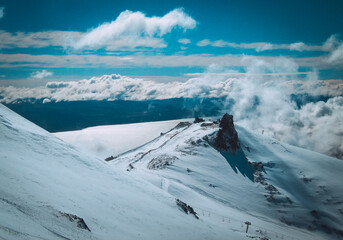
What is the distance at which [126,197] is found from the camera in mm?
27281

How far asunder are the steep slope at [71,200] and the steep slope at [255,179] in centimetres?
1928

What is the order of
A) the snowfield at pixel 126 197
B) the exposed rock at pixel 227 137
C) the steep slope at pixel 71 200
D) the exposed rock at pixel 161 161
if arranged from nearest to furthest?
the steep slope at pixel 71 200
the snowfield at pixel 126 197
the exposed rock at pixel 161 161
the exposed rock at pixel 227 137

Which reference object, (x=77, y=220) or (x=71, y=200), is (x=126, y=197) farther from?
(x=77, y=220)

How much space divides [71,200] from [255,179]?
74.0 m

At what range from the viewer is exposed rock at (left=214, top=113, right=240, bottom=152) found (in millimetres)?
90562

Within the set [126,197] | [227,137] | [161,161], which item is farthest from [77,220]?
[227,137]

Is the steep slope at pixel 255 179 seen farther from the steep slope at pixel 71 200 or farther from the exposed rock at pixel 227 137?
the steep slope at pixel 71 200

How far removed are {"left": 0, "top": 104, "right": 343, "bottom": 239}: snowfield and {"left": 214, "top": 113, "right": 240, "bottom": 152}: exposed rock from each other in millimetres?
10975

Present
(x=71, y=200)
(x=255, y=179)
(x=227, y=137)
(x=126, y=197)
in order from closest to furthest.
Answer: (x=71, y=200) < (x=126, y=197) < (x=255, y=179) < (x=227, y=137)

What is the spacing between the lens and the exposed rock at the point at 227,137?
9056 centimetres

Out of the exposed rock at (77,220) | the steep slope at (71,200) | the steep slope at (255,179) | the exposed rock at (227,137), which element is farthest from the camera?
A: the exposed rock at (227,137)

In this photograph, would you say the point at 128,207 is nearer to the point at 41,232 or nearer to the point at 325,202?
the point at 41,232

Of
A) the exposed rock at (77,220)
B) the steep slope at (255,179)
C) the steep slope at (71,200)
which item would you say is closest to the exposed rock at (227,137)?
the steep slope at (255,179)

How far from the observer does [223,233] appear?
1174 inches
